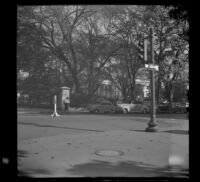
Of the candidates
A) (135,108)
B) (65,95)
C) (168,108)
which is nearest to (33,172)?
(135,108)

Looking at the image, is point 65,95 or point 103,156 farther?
point 65,95

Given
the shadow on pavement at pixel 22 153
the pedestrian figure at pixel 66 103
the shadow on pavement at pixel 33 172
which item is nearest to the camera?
the shadow on pavement at pixel 33 172

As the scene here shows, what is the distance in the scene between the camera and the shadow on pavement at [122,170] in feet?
17.4

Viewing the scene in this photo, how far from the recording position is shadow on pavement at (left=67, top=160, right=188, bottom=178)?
529 centimetres

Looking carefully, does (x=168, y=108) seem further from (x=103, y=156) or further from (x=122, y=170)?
(x=122, y=170)

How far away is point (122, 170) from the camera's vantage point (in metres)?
5.61

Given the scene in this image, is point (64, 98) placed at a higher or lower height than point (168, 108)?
higher

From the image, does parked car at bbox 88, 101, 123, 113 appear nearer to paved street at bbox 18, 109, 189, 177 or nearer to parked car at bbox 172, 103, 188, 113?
parked car at bbox 172, 103, 188, 113

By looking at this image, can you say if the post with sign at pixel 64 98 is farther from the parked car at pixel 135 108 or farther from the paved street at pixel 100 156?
the paved street at pixel 100 156

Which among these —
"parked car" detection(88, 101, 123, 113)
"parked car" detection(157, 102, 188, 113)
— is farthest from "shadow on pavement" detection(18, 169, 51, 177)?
"parked car" detection(157, 102, 188, 113)

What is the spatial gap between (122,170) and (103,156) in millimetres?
1260

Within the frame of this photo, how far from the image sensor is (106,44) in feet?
117

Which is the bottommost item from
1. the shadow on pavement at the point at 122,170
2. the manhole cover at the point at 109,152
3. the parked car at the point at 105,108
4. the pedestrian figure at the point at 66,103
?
the shadow on pavement at the point at 122,170

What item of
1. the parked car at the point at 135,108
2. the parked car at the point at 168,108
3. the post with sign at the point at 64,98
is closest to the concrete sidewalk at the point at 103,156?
the parked car at the point at 135,108
